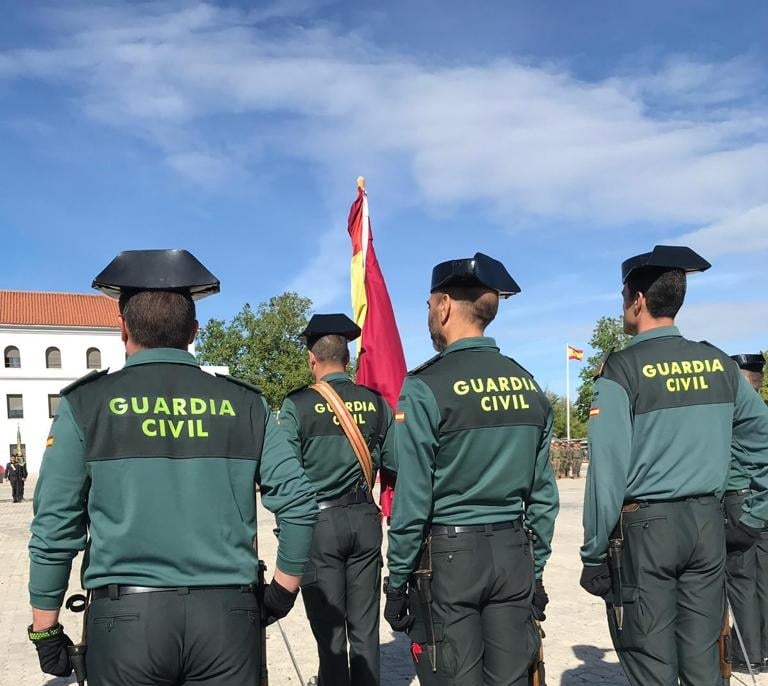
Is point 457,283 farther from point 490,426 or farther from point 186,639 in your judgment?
point 186,639

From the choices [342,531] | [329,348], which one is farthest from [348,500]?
[329,348]

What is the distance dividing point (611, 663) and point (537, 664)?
2846 millimetres

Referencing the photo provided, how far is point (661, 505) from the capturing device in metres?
3.66

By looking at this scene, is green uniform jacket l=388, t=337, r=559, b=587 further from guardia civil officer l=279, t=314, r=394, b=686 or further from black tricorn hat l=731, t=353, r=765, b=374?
black tricorn hat l=731, t=353, r=765, b=374

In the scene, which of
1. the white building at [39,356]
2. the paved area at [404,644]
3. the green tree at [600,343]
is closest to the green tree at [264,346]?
the white building at [39,356]

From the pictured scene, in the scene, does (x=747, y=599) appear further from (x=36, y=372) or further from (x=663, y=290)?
(x=36, y=372)

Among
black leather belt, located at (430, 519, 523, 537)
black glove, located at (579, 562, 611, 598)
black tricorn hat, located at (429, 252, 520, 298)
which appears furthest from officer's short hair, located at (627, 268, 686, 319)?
black leather belt, located at (430, 519, 523, 537)

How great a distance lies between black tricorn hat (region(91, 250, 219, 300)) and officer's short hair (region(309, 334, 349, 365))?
260cm

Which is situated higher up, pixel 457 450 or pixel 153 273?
pixel 153 273

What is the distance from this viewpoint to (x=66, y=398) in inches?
106

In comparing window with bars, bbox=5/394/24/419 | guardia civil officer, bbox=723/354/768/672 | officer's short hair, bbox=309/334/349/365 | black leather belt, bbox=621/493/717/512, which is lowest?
guardia civil officer, bbox=723/354/768/672

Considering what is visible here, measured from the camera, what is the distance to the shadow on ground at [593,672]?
544 cm

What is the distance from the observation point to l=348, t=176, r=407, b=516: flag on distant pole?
7613 mm

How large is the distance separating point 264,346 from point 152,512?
5870 centimetres
